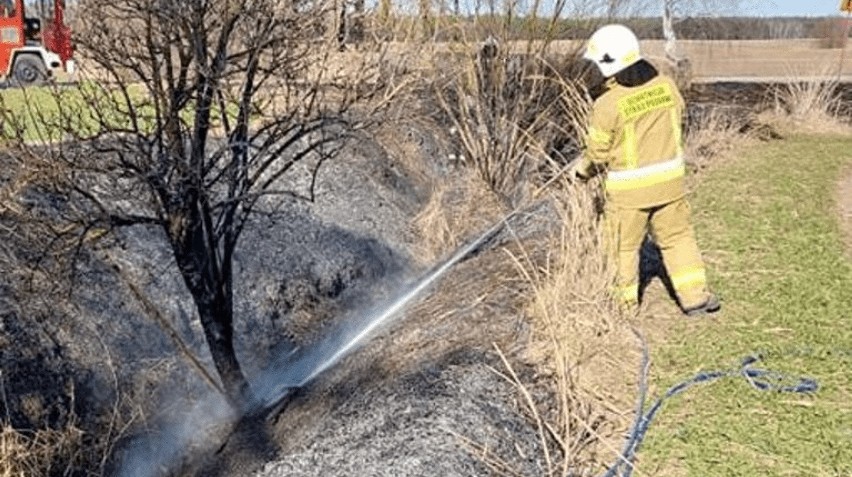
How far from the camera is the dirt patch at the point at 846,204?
8149 millimetres

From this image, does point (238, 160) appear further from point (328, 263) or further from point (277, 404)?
point (328, 263)

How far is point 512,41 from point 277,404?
608 centimetres

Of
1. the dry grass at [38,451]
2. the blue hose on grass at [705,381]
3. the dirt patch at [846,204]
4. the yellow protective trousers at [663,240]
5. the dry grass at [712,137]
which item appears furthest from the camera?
the dry grass at [712,137]

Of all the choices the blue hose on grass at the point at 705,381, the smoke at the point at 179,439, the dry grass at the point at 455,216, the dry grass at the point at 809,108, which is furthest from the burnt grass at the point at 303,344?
the dry grass at the point at 809,108

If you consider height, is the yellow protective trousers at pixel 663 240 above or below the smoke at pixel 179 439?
above

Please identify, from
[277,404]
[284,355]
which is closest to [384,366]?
[277,404]

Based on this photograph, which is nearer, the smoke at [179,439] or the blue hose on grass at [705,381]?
the blue hose on grass at [705,381]

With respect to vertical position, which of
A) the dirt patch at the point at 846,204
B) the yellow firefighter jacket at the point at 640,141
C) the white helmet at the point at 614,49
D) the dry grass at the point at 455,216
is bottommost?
the dry grass at the point at 455,216

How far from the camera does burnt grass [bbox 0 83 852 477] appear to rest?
513cm

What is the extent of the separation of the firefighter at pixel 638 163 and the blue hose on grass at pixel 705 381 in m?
0.77

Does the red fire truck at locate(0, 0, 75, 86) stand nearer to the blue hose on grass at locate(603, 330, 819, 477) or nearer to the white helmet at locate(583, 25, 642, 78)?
the white helmet at locate(583, 25, 642, 78)

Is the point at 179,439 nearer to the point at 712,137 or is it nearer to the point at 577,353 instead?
the point at 577,353

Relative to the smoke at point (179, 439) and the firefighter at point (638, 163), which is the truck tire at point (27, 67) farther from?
the firefighter at point (638, 163)

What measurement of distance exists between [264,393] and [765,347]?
181 inches
